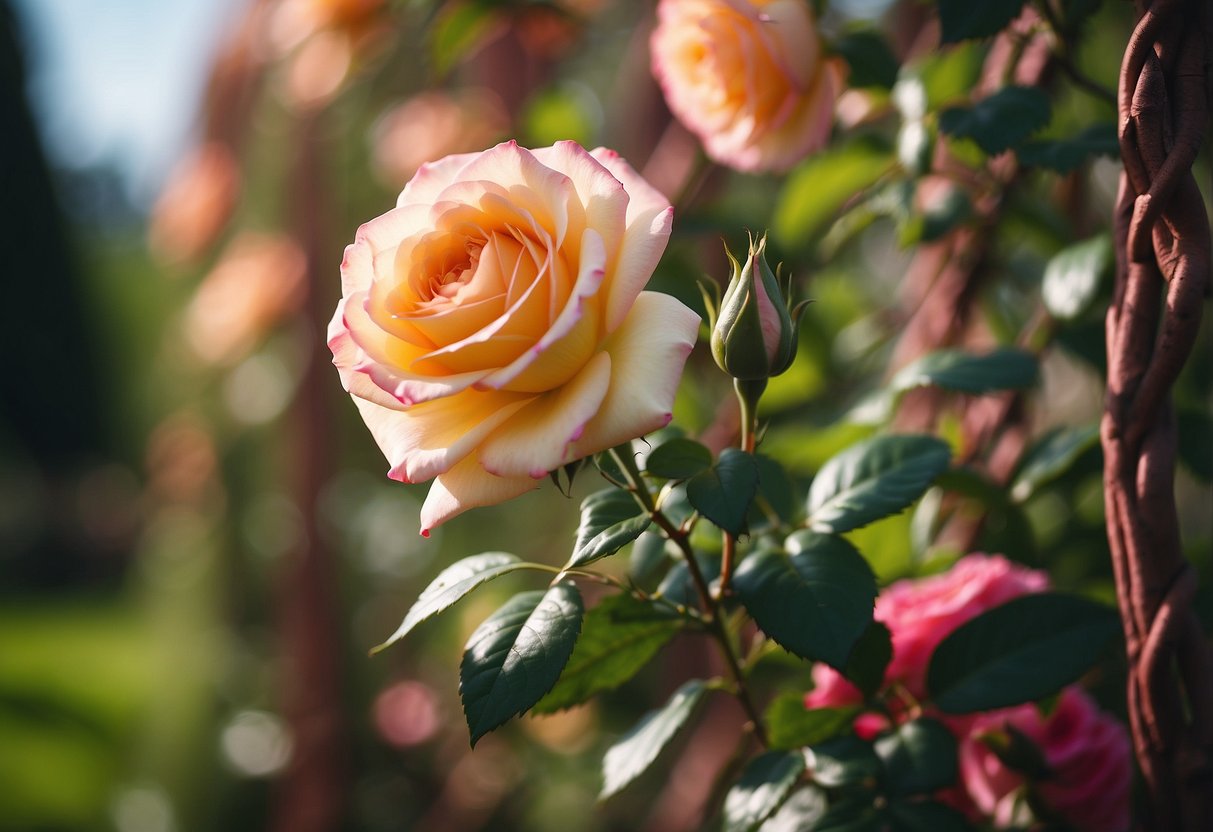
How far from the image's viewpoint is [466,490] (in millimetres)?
260

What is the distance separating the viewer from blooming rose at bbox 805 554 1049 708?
1.19ft

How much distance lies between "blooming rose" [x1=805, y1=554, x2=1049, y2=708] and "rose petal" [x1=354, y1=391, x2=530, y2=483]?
18 centimetres

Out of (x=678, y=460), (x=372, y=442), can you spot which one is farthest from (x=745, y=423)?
(x=372, y=442)

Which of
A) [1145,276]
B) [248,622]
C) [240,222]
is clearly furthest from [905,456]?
[248,622]

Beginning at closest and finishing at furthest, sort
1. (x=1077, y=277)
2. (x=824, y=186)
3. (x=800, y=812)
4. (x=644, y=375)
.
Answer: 1. (x=644, y=375)
2. (x=800, y=812)
3. (x=1077, y=277)
4. (x=824, y=186)

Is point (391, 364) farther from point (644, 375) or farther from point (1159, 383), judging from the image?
point (1159, 383)

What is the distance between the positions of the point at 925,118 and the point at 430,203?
292 millimetres

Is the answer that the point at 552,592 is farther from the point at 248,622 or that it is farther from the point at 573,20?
the point at 248,622

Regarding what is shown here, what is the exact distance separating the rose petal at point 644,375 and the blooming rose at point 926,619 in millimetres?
169

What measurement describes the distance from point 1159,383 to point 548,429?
179mm

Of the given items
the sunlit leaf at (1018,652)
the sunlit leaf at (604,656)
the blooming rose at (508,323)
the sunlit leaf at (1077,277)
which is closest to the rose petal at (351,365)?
the blooming rose at (508,323)

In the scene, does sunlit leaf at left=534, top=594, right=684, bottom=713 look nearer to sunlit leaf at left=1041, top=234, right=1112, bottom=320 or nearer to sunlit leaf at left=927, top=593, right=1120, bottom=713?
sunlit leaf at left=927, top=593, right=1120, bottom=713

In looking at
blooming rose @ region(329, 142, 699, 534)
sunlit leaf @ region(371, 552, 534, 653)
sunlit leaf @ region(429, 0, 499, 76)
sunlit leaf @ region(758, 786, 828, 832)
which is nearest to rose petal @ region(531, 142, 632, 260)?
blooming rose @ region(329, 142, 699, 534)

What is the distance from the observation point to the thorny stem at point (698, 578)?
0.93 ft
